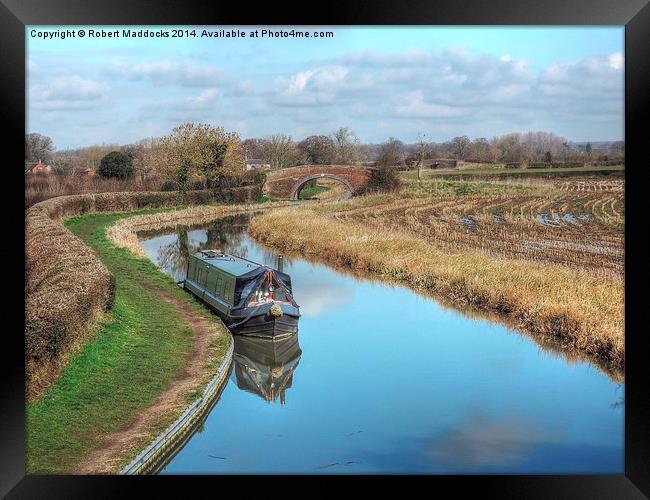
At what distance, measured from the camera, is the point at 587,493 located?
6691 millimetres

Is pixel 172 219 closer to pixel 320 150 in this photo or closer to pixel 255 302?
pixel 320 150

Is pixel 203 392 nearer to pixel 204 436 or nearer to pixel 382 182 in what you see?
pixel 204 436

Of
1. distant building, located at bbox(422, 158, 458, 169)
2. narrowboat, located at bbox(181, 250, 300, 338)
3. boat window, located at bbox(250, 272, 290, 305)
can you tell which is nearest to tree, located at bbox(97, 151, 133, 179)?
distant building, located at bbox(422, 158, 458, 169)

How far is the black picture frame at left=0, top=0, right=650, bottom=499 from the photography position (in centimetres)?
673

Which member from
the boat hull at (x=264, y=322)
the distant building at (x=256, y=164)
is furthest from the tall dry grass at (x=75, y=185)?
the boat hull at (x=264, y=322)

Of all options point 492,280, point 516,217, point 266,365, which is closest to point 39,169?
point 266,365

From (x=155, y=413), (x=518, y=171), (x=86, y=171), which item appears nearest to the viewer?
→ (x=155, y=413)

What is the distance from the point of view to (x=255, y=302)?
1229cm

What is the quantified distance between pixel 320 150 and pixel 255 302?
60.3ft

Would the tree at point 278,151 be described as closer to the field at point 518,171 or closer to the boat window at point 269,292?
the field at point 518,171

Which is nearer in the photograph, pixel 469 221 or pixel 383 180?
pixel 469 221
